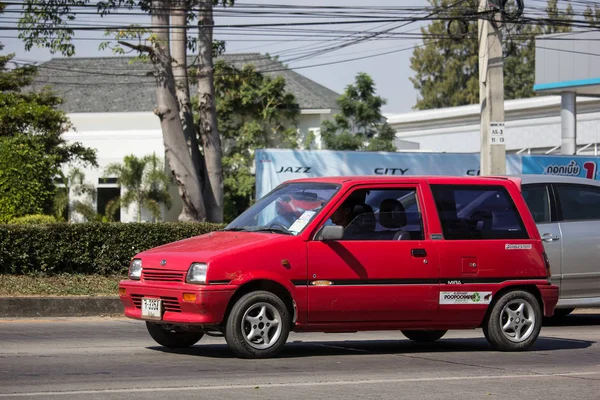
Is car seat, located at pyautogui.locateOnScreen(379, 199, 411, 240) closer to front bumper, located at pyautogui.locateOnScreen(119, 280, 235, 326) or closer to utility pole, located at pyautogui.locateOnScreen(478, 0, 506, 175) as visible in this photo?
front bumper, located at pyautogui.locateOnScreen(119, 280, 235, 326)

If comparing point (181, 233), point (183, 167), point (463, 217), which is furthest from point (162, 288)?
point (183, 167)

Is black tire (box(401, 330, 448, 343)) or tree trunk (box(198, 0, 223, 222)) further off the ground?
tree trunk (box(198, 0, 223, 222))

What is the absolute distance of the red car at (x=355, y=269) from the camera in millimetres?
9078

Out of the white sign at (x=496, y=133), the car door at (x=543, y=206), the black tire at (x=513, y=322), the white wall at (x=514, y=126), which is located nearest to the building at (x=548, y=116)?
the white wall at (x=514, y=126)

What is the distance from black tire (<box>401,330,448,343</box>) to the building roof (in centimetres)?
3265

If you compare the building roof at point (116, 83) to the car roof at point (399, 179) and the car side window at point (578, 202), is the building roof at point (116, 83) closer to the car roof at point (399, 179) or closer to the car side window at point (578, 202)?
the car side window at point (578, 202)

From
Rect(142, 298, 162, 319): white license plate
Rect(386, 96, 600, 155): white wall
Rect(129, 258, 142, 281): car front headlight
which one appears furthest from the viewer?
Rect(386, 96, 600, 155): white wall

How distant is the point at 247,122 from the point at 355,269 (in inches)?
1301

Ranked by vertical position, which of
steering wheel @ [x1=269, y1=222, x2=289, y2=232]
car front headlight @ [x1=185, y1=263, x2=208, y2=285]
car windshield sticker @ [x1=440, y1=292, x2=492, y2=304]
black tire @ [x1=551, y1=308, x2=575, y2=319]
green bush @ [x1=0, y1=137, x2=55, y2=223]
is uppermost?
green bush @ [x1=0, y1=137, x2=55, y2=223]

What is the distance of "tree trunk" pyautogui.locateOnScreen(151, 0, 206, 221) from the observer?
2383 cm

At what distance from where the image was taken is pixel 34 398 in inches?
280

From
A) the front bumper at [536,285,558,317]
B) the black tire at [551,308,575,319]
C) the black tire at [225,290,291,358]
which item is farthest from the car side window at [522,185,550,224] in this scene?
the black tire at [225,290,291,358]

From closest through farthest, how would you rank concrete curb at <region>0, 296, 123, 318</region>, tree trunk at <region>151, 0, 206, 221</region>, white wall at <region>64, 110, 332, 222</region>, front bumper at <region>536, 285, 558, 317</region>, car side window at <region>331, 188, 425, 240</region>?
car side window at <region>331, 188, 425, 240</region> < front bumper at <region>536, 285, 558, 317</region> < concrete curb at <region>0, 296, 123, 318</region> < tree trunk at <region>151, 0, 206, 221</region> < white wall at <region>64, 110, 332, 222</region>

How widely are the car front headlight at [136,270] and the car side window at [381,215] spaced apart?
1927mm
